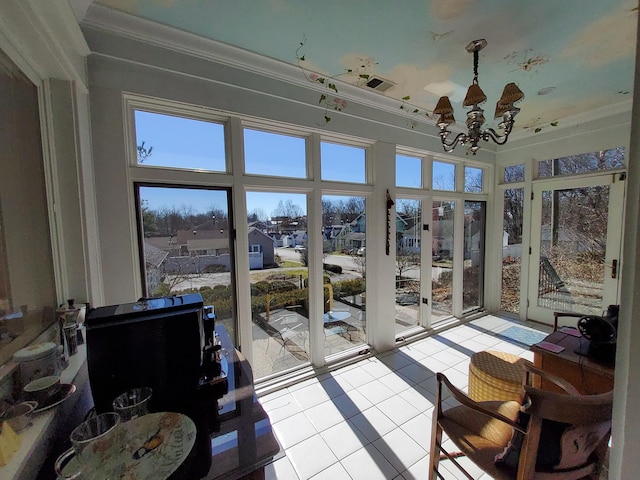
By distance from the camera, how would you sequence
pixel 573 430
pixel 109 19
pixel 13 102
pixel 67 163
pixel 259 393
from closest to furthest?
pixel 573 430
pixel 13 102
pixel 67 163
pixel 109 19
pixel 259 393

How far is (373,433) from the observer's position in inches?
77.5

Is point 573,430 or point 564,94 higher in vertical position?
point 564,94

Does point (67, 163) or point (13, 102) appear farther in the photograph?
point (67, 163)

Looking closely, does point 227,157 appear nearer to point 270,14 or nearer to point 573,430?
point 270,14

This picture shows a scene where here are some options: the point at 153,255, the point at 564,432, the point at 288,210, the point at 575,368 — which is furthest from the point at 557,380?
the point at 153,255

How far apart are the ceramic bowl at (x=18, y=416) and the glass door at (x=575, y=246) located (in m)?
5.21

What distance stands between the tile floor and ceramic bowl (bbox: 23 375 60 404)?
963 millimetres

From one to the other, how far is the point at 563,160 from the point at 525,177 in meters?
0.46

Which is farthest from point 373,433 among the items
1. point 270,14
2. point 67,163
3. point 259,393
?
point 270,14

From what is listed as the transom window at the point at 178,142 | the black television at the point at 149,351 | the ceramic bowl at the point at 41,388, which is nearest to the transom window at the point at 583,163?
the transom window at the point at 178,142

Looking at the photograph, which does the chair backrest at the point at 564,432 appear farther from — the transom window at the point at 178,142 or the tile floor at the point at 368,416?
the transom window at the point at 178,142

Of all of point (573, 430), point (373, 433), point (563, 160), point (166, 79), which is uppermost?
point (166, 79)

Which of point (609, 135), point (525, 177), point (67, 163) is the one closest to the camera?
point (67, 163)

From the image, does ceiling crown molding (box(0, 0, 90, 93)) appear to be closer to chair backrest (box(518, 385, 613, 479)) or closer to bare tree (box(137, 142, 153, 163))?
bare tree (box(137, 142, 153, 163))
